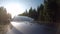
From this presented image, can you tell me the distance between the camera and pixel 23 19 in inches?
421

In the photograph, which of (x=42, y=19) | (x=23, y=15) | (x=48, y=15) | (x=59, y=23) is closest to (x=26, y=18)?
(x=23, y=15)

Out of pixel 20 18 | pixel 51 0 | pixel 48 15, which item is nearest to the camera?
pixel 20 18

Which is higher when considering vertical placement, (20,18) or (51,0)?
(51,0)

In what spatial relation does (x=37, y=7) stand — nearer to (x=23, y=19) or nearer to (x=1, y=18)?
(x=23, y=19)

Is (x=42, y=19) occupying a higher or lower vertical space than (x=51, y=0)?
lower

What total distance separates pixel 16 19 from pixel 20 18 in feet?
0.83

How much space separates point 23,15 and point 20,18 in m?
0.36

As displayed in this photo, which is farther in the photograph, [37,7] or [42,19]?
[42,19]

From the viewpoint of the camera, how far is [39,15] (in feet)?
38.2

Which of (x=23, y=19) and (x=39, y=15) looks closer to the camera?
(x=23, y=19)

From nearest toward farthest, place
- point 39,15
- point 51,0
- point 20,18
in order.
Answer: point 20,18, point 39,15, point 51,0

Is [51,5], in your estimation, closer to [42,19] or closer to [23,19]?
[42,19]

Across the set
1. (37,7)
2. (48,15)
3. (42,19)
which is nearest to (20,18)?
(37,7)

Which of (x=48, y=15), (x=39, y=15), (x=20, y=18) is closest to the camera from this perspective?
(x=20, y=18)
